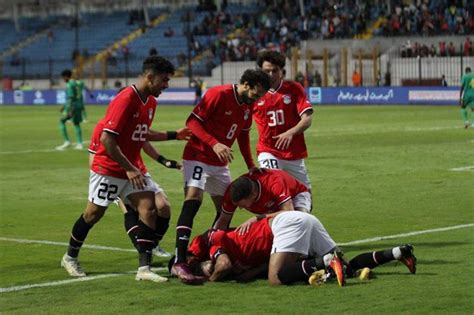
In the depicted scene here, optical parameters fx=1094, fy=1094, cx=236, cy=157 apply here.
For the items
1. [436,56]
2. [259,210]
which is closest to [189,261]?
[259,210]

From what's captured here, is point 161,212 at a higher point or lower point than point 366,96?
higher

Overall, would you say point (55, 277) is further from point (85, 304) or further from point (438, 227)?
point (438, 227)

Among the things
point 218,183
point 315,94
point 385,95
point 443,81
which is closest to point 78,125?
point 218,183

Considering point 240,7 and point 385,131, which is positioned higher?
point 240,7

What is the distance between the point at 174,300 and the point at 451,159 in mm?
16006

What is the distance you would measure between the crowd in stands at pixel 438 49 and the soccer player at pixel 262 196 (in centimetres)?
4654

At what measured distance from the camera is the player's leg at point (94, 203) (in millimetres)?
11250

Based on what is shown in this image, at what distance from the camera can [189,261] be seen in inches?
430

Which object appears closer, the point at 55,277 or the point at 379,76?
the point at 55,277

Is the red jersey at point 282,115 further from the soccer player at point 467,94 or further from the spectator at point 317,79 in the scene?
the spectator at point 317,79

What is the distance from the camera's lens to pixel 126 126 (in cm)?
1105

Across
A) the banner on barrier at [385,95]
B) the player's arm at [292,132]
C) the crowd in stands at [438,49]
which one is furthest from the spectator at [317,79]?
the player's arm at [292,132]

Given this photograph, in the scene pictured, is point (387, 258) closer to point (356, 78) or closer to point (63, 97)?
point (356, 78)

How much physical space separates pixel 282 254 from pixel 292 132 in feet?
9.42
